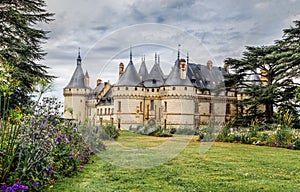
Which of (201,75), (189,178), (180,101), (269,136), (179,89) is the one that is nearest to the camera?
(189,178)

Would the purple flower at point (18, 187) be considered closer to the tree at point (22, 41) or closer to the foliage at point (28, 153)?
the foliage at point (28, 153)

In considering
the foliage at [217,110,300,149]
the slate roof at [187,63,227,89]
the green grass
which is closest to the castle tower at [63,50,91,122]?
the green grass

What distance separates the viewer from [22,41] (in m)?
17.0

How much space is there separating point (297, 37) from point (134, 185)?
18.8m

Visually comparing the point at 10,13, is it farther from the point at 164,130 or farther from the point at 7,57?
the point at 164,130

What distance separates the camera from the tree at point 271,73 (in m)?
19.1

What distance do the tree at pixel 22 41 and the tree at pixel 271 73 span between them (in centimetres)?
1164

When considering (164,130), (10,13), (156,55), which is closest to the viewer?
(156,55)

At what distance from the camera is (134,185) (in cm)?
426

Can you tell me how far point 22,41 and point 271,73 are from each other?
1495 cm

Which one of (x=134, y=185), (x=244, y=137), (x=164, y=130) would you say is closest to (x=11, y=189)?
(x=134, y=185)

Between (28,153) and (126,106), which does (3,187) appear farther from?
(126,106)

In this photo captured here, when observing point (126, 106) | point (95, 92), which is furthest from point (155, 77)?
point (126, 106)

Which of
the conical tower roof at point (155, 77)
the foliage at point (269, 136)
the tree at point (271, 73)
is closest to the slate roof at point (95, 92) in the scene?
the conical tower roof at point (155, 77)
